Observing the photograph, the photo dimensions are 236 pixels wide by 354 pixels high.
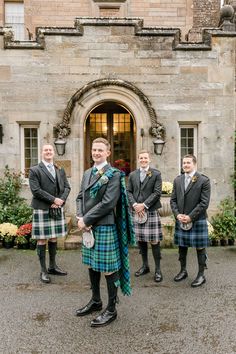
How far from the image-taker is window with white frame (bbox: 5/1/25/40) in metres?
11.3

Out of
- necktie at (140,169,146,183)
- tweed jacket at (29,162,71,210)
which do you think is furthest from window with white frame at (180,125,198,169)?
tweed jacket at (29,162,71,210)

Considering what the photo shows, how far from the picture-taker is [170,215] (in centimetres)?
800

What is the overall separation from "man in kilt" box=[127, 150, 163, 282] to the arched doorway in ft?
12.8

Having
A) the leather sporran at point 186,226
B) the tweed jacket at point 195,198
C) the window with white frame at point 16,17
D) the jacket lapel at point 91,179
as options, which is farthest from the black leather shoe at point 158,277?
the window with white frame at point 16,17

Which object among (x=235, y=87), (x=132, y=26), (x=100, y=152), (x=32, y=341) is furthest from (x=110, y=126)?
(x=32, y=341)

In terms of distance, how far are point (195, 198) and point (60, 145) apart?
402cm

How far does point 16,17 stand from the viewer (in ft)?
37.2

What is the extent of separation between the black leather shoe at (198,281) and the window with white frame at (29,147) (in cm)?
504

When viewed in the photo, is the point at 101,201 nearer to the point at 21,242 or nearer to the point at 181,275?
the point at 181,275

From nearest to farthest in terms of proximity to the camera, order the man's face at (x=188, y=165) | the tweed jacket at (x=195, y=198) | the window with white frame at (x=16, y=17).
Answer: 1. the tweed jacket at (x=195, y=198)
2. the man's face at (x=188, y=165)
3. the window with white frame at (x=16, y=17)

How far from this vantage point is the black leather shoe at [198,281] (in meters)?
5.04

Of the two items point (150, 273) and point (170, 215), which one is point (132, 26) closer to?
point (170, 215)

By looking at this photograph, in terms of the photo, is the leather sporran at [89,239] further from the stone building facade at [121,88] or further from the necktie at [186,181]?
the stone building facade at [121,88]

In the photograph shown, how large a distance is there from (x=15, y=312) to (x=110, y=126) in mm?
6202
